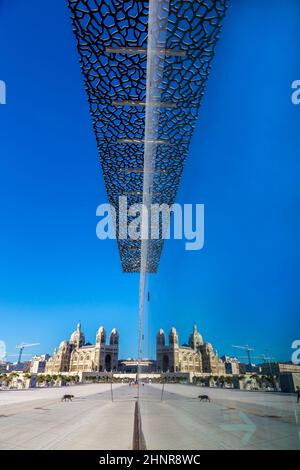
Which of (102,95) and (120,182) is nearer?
(102,95)

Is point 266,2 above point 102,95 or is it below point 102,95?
below

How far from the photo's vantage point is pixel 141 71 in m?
2.96

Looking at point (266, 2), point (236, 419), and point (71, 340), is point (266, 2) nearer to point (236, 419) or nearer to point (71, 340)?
point (236, 419)

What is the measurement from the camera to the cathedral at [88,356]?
2807 inches

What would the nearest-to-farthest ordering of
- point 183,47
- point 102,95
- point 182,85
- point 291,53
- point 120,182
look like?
1. point 291,53
2. point 183,47
3. point 182,85
4. point 102,95
5. point 120,182

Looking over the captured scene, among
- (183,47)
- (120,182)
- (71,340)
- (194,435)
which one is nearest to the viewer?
(194,435)

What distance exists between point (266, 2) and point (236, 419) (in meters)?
1.81

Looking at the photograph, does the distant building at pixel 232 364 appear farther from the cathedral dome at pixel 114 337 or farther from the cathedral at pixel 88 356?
the cathedral dome at pixel 114 337

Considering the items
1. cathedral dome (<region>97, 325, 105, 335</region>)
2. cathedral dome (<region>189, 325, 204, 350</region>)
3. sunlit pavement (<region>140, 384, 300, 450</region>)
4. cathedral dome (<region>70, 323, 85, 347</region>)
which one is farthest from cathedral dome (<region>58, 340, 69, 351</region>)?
cathedral dome (<region>189, 325, 204, 350</region>)

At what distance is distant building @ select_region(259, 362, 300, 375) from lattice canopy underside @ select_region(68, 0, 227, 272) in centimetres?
201

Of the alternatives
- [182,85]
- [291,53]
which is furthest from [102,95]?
[291,53]

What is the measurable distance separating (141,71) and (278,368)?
2990mm

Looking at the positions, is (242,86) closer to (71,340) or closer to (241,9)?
(241,9)

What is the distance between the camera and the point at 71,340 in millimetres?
84312
